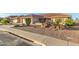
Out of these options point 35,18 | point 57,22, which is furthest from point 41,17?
point 57,22

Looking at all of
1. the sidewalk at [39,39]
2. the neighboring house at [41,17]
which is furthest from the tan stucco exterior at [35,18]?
the sidewalk at [39,39]

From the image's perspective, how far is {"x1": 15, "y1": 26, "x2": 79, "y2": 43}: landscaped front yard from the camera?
2270mm

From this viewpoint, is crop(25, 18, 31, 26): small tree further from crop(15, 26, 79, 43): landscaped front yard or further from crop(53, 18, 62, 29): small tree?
crop(53, 18, 62, 29): small tree

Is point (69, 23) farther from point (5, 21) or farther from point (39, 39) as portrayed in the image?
point (5, 21)

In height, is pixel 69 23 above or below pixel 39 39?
above

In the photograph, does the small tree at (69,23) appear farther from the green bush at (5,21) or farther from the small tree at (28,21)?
the green bush at (5,21)

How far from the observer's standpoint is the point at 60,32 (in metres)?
2.29

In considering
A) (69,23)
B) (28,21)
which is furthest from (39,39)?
(69,23)

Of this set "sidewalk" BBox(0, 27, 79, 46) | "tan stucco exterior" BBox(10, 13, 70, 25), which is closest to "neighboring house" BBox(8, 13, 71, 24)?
"tan stucco exterior" BBox(10, 13, 70, 25)
